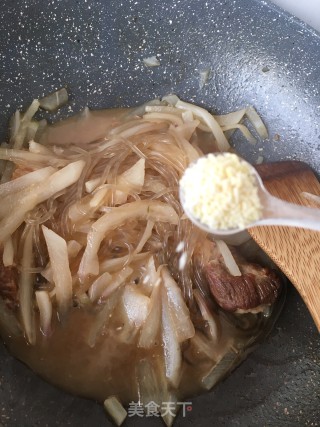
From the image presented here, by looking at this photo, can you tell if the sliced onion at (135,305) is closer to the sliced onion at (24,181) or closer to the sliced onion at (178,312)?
the sliced onion at (178,312)

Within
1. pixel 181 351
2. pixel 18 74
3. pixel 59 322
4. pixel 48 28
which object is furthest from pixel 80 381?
pixel 48 28

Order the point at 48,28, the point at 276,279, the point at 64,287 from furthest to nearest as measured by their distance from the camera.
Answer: the point at 48,28
the point at 276,279
the point at 64,287

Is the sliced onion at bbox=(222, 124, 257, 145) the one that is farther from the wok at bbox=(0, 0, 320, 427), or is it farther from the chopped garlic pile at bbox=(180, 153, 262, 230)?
the chopped garlic pile at bbox=(180, 153, 262, 230)

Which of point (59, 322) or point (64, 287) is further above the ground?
point (64, 287)

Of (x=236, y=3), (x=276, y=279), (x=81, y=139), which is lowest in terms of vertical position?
(x=81, y=139)

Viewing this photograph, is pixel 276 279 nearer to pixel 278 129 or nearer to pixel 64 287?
pixel 278 129

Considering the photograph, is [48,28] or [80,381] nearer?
[80,381]
